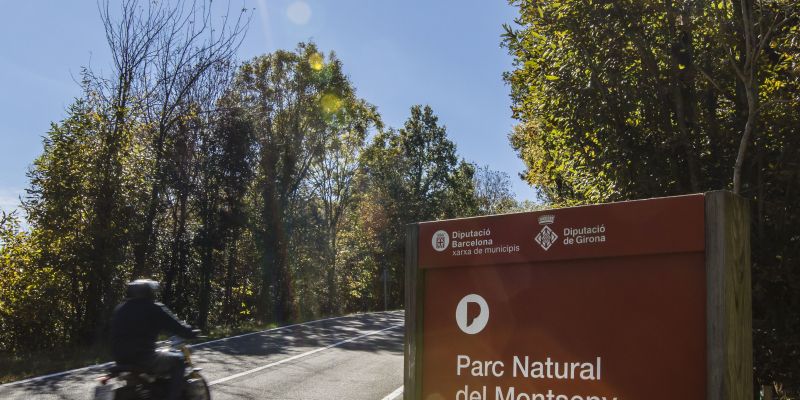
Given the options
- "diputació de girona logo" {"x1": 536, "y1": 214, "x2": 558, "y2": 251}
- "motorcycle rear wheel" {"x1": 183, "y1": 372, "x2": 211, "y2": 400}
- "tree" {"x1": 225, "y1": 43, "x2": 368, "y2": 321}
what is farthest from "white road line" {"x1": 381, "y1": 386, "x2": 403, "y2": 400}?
"tree" {"x1": 225, "y1": 43, "x2": 368, "y2": 321}

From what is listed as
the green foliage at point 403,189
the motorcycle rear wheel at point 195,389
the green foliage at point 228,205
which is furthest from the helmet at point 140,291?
the green foliage at point 403,189

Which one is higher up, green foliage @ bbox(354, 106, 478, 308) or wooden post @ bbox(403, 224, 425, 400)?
green foliage @ bbox(354, 106, 478, 308)

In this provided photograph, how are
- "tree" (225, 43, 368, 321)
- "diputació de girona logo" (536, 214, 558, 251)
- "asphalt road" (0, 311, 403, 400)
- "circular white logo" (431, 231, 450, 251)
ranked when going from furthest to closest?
"tree" (225, 43, 368, 321), "asphalt road" (0, 311, 403, 400), "circular white logo" (431, 231, 450, 251), "diputació de girona logo" (536, 214, 558, 251)

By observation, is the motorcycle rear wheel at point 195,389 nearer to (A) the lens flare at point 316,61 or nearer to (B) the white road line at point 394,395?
(B) the white road line at point 394,395

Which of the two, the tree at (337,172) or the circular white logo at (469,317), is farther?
the tree at (337,172)

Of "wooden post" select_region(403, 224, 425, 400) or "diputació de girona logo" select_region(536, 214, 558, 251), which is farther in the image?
"wooden post" select_region(403, 224, 425, 400)

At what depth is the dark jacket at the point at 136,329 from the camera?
5820mm

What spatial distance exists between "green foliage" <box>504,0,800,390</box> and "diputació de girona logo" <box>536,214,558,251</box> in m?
4.19

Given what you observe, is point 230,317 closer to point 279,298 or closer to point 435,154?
point 279,298

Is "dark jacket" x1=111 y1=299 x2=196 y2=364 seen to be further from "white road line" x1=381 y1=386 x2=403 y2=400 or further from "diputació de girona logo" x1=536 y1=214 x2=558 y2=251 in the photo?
"diputació de girona logo" x1=536 y1=214 x2=558 y2=251

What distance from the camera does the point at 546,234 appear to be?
2957 mm

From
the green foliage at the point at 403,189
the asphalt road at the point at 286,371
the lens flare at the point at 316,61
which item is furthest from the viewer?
the green foliage at the point at 403,189

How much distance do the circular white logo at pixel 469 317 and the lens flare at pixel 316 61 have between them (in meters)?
36.5

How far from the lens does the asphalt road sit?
30.9ft
